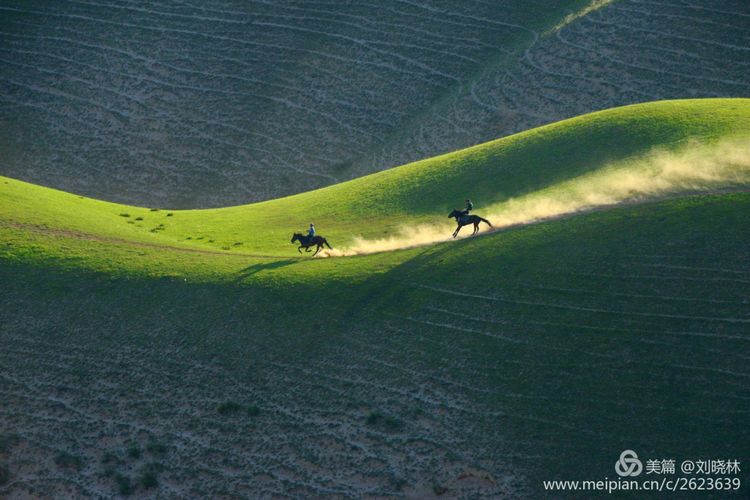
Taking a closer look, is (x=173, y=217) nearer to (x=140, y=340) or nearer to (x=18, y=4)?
(x=140, y=340)

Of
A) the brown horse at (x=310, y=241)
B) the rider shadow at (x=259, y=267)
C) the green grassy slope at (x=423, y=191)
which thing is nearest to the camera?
the rider shadow at (x=259, y=267)

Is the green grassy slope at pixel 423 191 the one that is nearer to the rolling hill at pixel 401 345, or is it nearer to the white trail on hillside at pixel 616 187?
the rolling hill at pixel 401 345

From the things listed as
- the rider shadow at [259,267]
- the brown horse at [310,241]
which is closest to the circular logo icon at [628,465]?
the brown horse at [310,241]

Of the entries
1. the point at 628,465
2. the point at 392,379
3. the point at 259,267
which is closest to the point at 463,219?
the point at 259,267

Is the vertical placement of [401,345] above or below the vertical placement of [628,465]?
above

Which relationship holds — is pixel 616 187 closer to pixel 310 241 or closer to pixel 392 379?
pixel 310 241

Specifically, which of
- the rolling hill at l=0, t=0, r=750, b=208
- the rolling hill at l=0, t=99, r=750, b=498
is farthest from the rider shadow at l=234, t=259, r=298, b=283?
the rolling hill at l=0, t=0, r=750, b=208

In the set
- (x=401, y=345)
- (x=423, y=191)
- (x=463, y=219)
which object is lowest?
(x=401, y=345)
